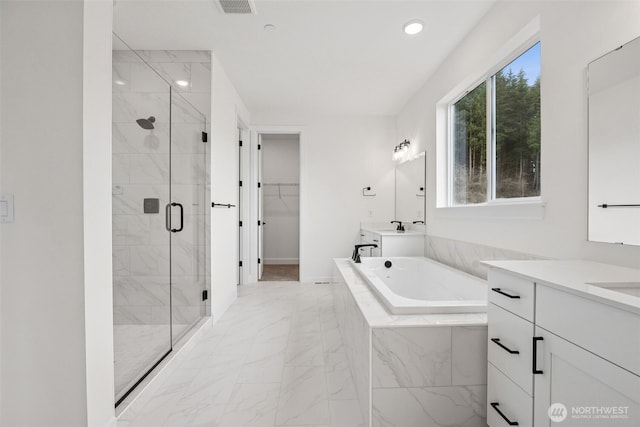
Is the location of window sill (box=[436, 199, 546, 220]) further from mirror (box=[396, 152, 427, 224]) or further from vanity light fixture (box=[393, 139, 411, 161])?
vanity light fixture (box=[393, 139, 411, 161])

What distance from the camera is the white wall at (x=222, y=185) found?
8.87 feet

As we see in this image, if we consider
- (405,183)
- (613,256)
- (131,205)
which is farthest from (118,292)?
(405,183)

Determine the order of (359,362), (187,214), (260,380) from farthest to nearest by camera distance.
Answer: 1. (187,214)
2. (260,380)
3. (359,362)

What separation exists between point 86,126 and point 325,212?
10.8 feet

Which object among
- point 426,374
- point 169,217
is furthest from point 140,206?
point 426,374

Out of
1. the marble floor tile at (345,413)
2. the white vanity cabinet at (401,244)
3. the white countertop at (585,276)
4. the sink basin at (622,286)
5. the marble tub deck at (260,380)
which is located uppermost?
the white countertop at (585,276)

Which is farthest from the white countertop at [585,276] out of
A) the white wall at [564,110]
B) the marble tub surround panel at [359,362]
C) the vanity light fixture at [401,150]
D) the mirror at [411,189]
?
the vanity light fixture at [401,150]

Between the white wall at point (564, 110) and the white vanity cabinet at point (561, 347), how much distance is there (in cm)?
25

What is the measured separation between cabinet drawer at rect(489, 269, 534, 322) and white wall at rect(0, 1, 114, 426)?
1.65 meters

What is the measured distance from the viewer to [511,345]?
1.11 metres

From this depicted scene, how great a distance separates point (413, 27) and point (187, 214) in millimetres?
2408

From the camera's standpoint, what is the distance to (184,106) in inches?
99.6

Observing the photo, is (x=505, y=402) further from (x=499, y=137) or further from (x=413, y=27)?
(x=413, y=27)

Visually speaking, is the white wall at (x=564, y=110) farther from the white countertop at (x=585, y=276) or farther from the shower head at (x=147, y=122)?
the shower head at (x=147, y=122)
